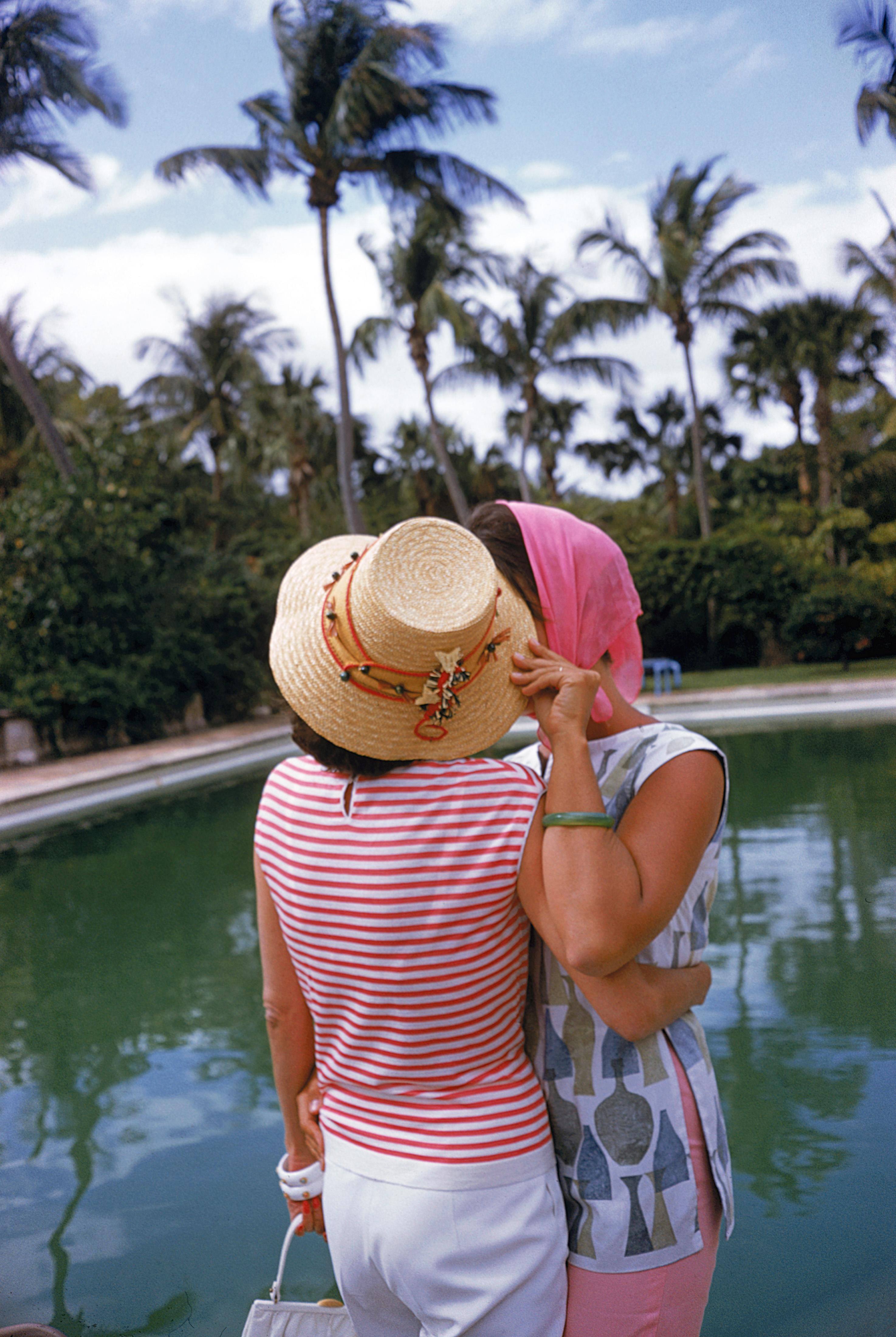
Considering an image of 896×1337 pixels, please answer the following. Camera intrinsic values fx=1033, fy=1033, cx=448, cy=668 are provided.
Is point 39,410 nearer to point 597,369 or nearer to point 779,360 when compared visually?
point 597,369

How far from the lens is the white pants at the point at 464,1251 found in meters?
1.06

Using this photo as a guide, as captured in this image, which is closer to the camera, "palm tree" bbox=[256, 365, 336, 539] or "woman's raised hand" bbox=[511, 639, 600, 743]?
"woman's raised hand" bbox=[511, 639, 600, 743]

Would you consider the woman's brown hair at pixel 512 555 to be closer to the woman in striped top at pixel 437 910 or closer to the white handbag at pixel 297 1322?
the woman in striped top at pixel 437 910

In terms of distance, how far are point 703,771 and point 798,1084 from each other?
2.88 m

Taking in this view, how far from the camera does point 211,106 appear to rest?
54.1 ft

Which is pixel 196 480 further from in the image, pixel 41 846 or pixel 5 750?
pixel 41 846

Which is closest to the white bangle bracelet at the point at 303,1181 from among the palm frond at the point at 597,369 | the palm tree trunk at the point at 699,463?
the palm tree trunk at the point at 699,463

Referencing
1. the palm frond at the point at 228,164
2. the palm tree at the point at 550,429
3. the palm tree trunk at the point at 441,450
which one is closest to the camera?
the palm frond at the point at 228,164

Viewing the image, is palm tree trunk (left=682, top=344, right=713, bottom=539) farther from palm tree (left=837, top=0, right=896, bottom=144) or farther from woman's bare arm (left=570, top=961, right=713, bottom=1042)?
woman's bare arm (left=570, top=961, right=713, bottom=1042)

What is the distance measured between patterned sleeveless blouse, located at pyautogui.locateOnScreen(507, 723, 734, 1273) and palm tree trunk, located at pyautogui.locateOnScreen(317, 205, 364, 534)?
14.7m

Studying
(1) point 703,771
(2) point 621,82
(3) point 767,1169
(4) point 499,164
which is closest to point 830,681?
(4) point 499,164

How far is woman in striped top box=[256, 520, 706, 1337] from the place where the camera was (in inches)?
41.4

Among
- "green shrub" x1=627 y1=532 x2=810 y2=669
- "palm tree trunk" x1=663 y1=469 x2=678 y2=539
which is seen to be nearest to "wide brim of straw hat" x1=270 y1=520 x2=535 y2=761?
"green shrub" x1=627 y1=532 x2=810 y2=669

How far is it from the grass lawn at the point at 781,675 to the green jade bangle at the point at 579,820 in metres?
14.8
